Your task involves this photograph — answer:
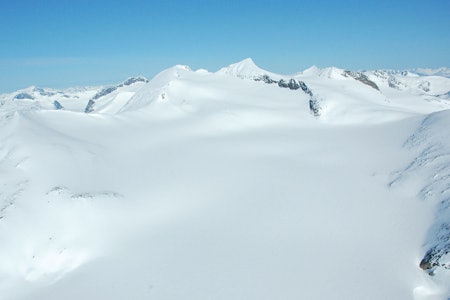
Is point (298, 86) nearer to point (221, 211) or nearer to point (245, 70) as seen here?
point (245, 70)

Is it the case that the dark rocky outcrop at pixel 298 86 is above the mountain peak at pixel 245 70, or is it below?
below

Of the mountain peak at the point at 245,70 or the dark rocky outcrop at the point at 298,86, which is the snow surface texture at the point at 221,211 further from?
the mountain peak at the point at 245,70

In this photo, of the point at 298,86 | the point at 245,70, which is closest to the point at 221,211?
the point at 298,86

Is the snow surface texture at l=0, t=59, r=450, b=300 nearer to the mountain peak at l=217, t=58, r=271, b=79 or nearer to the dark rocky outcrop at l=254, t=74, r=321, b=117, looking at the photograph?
the dark rocky outcrop at l=254, t=74, r=321, b=117

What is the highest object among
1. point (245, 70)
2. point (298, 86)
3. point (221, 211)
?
point (245, 70)

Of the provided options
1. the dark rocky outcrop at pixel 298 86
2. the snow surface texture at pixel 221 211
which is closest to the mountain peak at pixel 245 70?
the dark rocky outcrop at pixel 298 86

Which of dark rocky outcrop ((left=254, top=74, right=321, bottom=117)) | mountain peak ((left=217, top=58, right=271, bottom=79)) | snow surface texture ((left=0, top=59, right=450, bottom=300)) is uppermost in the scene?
mountain peak ((left=217, top=58, right=271, bottom=79))

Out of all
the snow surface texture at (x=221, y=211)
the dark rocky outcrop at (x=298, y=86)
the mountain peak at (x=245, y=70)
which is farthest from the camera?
the mountain peak at (x=245, y=70)

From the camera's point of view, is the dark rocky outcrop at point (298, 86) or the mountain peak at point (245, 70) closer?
the dark rocky outcrop at point (298, 86)

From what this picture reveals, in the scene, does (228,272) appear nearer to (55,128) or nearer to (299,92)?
(55,128)

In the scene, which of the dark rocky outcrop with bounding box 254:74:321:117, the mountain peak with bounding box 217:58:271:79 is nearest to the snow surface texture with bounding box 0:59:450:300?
the dark rocky outcrop with bounding box 254:74:321:117
